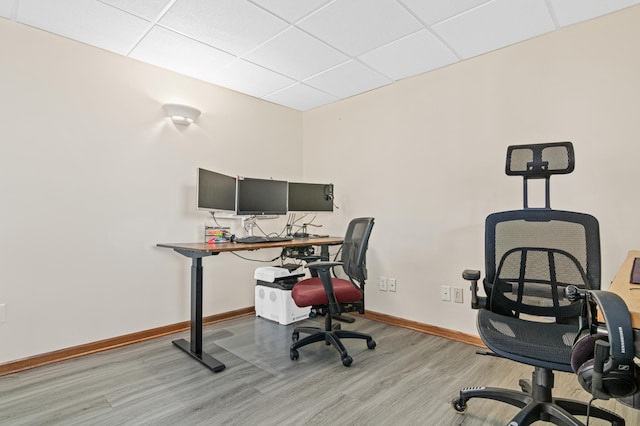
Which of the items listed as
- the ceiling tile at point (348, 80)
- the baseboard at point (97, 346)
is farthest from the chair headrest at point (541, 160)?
the baseboard at point (97, 346)

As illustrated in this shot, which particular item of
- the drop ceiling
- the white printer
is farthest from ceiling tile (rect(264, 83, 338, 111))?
the white printer

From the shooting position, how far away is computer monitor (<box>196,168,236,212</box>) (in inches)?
102

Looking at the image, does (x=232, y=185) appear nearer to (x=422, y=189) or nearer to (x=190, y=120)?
(x=190, y=120)

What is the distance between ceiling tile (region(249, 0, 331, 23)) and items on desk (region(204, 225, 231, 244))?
1.78m

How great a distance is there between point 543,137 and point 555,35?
710mm

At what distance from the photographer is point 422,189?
2.99m

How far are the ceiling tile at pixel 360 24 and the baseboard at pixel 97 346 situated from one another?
8.63ft

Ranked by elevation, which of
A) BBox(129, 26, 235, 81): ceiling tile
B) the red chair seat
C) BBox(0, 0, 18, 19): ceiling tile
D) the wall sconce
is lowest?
the red chair seat

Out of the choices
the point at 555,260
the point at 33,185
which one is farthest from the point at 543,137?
the point at 33,185

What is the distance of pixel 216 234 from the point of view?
301 centimetres

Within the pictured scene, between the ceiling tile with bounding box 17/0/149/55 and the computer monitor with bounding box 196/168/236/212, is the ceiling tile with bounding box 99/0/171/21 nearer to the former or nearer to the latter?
the ceiling tile with bounding box 17/0/149/55

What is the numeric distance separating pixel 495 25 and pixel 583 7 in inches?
19.1

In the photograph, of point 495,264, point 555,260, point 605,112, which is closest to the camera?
point 555,260

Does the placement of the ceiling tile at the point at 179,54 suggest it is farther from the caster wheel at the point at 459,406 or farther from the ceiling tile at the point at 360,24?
the caster wheel at the point at 459,406
